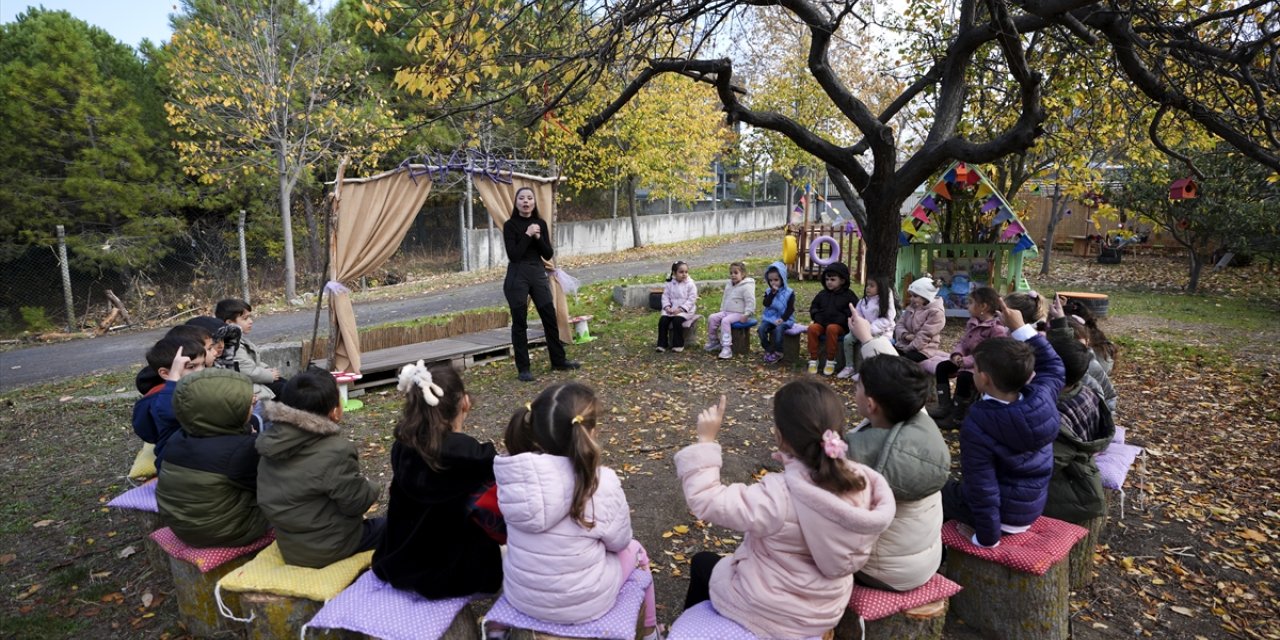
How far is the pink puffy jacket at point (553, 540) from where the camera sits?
7.64ft

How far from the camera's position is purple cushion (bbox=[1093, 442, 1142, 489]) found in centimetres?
360

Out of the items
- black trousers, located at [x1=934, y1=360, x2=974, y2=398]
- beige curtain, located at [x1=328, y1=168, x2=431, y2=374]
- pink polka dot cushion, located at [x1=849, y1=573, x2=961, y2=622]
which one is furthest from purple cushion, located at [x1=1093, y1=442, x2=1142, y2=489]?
beige curtain, located at [x1=328, y1=168, x2=431, y2=374]

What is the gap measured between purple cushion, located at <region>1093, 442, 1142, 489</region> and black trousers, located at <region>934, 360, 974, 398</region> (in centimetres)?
147

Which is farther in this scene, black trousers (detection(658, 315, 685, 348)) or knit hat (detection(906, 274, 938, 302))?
black trousers (detection(658, 315, 685, 348))

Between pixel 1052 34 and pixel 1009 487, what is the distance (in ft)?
19.1

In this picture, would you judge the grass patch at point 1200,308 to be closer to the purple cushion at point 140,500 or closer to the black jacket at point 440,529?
the black jacket at point 440,529

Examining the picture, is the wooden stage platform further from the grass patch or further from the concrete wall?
the grass patch

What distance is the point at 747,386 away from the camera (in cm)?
703

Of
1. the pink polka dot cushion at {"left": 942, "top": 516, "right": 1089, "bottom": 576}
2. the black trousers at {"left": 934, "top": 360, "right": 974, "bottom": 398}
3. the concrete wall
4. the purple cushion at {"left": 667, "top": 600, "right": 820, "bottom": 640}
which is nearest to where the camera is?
the purple cushion at {"left": 667, "top": 600, "right": 820, "bottom": 640}

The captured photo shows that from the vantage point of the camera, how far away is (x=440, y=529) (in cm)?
268

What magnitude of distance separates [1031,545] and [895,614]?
82 cm

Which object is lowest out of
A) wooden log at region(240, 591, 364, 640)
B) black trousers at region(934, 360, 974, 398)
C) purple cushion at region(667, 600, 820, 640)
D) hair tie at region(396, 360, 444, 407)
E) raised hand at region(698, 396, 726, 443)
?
wooden log at region(240, 591, 364, 640)

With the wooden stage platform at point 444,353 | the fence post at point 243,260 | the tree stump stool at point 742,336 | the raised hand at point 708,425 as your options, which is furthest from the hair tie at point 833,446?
the fence post at point 243,260

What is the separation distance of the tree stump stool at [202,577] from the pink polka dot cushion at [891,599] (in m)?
2.64
